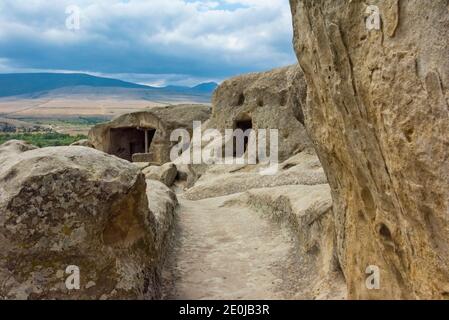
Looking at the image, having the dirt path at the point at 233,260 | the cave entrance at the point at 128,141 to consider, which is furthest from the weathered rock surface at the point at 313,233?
the cave entrance at the point at 128,141

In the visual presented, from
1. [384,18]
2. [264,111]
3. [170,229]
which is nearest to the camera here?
[384,18]

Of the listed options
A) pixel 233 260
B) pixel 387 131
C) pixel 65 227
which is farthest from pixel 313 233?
pixel 387 131

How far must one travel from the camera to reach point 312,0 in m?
5.48

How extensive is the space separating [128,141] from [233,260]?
31.8 meters

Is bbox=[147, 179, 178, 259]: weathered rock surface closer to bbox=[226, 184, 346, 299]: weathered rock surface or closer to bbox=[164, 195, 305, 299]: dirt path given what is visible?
bbox=[164, 195, 305, 299]: dirt path

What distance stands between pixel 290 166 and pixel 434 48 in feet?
52.0

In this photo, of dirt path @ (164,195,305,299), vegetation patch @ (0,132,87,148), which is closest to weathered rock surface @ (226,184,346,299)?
dirt path @ (164,195,305,299)

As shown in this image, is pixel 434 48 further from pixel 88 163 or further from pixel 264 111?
pixel 264 111

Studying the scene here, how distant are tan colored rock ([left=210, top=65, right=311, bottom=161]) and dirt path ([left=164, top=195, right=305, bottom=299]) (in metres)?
8.25

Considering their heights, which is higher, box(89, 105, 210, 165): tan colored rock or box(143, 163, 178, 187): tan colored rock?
box(89, 105, 210, 165): tan colored rock

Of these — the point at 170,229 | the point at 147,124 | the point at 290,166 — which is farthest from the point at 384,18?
the point at 147,124

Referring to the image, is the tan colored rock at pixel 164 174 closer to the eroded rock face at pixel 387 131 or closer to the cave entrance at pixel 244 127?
the cave entrance at pixel 244 127

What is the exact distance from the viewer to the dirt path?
7523mm

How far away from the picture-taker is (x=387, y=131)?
420 cm
